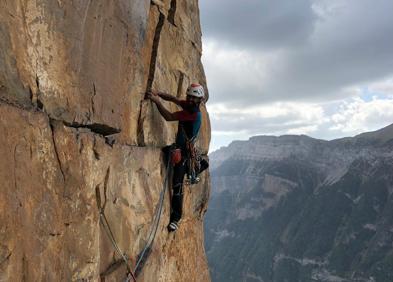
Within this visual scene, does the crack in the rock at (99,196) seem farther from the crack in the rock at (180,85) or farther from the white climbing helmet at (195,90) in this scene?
the crack in the rock at (180,85)

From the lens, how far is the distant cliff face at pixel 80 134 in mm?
4758

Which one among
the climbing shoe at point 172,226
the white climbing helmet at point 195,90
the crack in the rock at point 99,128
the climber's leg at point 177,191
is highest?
the white climbing helmet at point 195,90

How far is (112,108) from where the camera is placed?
6.98 m

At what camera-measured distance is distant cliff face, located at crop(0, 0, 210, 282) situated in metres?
4.76

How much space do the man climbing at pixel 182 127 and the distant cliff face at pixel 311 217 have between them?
91.8 metres

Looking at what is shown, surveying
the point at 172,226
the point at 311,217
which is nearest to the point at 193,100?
the point at 172,226

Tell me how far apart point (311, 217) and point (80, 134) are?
13264 cm

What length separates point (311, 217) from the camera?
13200 centimetres

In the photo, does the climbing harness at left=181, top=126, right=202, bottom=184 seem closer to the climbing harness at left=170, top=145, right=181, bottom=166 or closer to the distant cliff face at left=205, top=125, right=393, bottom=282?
the climbing harness at left=170, top=145, right=181, bottom=166

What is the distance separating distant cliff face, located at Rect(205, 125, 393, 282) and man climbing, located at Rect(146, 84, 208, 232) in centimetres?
9180

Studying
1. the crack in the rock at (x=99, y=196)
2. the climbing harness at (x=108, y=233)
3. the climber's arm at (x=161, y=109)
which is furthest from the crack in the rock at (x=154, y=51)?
the climbing harness at (x=108, y=233)

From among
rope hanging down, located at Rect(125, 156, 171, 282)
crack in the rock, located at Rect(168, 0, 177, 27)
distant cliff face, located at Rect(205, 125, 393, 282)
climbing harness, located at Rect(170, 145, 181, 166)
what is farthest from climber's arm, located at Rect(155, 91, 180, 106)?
distant cliff face, located at Rect(205, 125, 393, 282)

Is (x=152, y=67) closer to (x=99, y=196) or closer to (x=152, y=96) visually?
(x=152, y=96)

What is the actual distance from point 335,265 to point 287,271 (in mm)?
13748
